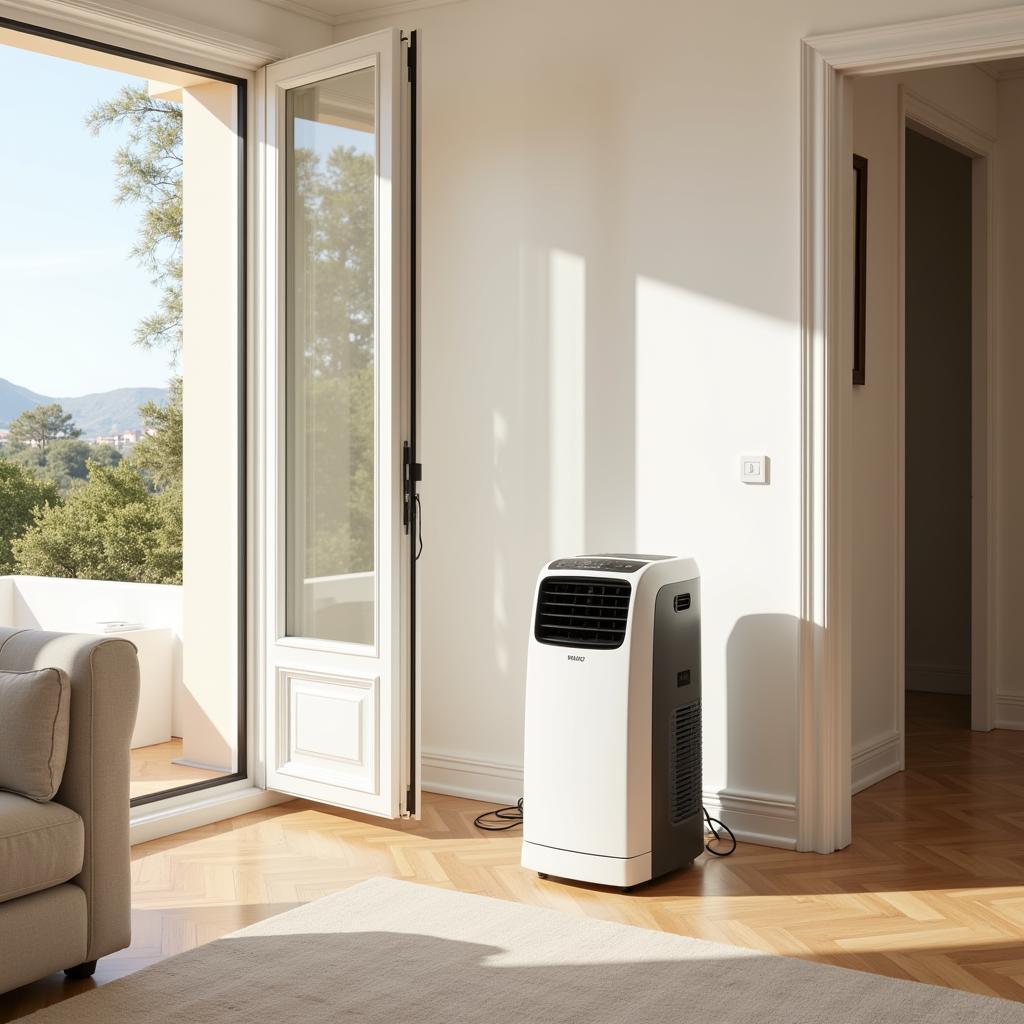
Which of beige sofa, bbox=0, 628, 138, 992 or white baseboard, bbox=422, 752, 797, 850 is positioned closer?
beige sofa, bbox=0, 628, 138, 992

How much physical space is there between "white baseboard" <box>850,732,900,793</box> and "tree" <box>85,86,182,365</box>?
26.7ft

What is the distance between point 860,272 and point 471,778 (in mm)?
2384

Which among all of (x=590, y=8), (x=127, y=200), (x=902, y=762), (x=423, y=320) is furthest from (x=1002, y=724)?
(x=127, y=200)

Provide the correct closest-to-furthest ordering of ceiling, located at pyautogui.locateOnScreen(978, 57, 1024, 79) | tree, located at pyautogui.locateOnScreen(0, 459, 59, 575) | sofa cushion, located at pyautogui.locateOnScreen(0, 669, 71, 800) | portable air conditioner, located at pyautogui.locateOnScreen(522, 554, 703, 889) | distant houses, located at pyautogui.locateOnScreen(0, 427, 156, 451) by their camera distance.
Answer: sofa cushion, located at pyautogui.locateOnScreen(0, 669, 71, 800)
portable air conditioner, located at pyautogui.locateOnScreen(522, 554, 703, 889)
ceiling, located at pyautogui.locateOnScreen(978, 57, 1024, 79)
tree, located at pyautogui.locateOnScreen(0, 459, 59, 575)
distant houses, located at pyautogui.locateOnScreen(0, 427, 156, 451)

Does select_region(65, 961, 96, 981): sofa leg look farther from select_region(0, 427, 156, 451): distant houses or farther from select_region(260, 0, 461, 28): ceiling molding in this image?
select_region(0, 427, 156, 451): distant houses

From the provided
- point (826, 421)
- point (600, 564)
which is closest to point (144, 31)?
point (600, 564)

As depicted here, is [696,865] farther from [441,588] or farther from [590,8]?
[590,8]

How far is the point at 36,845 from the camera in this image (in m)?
2.67

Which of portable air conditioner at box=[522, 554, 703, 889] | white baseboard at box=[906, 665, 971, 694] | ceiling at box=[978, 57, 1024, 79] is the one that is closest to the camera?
portable air conditioner at box=[522, 554, 703, 889]

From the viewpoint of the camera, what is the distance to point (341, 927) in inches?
125

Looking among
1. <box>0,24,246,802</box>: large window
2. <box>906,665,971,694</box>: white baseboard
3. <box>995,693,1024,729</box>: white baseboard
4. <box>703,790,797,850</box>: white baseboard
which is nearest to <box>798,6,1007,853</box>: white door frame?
<box>703,790,797,850</box>: white baseboard

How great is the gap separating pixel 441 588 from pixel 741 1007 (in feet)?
7.51

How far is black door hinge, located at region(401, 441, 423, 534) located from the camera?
4.06 meters

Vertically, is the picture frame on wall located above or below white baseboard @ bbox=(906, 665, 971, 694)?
above
